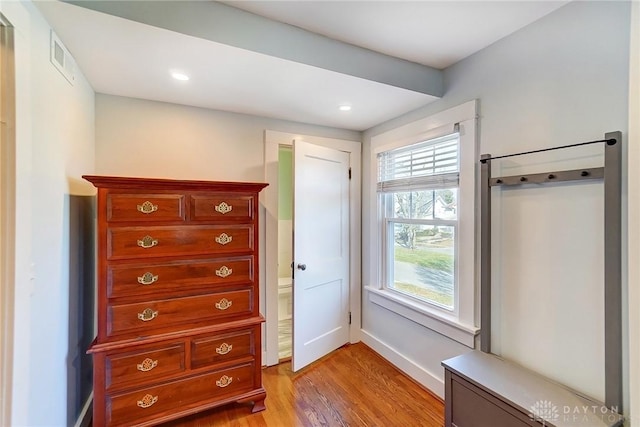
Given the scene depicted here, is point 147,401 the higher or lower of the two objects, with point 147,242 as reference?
lower

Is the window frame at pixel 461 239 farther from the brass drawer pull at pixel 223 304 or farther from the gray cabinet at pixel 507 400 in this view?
the brass drawer pull at pixel 223 304

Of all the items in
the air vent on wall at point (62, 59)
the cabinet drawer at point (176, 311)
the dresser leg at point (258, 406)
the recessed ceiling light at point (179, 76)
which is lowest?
the dresser leg at point (258, 406)

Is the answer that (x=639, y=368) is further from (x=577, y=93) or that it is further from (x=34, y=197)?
(x=34, y=197)

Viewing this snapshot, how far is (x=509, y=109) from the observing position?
5.76ft

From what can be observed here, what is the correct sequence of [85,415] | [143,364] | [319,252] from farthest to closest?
1. [319,252]
2. [85,415]
3. [143,364]

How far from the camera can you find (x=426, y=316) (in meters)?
2.26

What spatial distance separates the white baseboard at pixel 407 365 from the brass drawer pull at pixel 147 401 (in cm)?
187

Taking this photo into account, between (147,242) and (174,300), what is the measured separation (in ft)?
1.31

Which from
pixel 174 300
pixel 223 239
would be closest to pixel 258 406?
pixel 174 300

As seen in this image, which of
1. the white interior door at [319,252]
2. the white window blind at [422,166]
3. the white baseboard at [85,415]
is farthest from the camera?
the white interior door at [319,252]

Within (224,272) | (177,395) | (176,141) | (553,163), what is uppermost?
(176,141)

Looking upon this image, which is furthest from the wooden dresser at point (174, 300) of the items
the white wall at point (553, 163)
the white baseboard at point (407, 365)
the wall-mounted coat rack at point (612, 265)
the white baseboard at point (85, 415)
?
the wall-mounted coat rack at point (612, 265)

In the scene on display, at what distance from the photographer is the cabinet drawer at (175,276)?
1.72 meters

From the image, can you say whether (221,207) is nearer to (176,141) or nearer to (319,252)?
(176,141)
